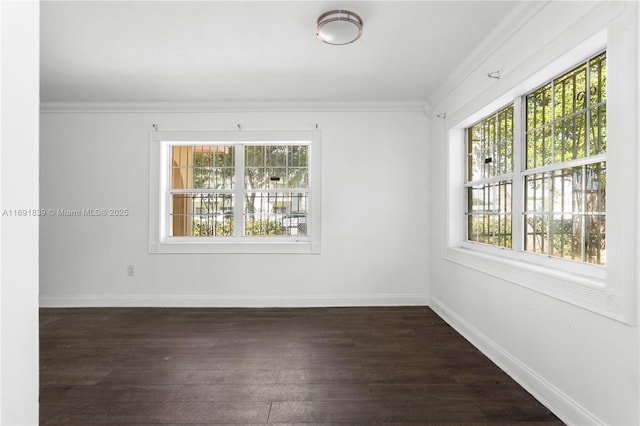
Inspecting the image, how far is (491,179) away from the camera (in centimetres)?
298

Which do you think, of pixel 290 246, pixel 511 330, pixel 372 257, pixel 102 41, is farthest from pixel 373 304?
pixel 102 41

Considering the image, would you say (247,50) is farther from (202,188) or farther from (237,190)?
(202,188)

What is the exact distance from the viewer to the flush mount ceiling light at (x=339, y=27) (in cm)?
222

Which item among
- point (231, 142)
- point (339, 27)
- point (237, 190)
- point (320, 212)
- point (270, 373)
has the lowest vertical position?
point (270, 373)

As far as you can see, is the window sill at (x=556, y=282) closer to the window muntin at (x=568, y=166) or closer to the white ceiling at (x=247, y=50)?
the window muntin at (x=568, y=166)

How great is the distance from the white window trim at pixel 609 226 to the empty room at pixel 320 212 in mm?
12

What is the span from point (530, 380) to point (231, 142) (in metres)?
3.79

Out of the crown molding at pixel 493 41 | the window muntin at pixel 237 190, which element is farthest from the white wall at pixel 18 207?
the window muntin at pixel 237 190

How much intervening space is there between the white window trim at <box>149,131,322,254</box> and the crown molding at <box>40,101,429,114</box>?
0.93 ft

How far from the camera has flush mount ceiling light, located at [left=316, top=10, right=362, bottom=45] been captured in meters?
2.22

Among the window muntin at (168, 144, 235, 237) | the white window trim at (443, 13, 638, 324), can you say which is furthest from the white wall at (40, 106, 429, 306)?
the white window trim at (443, 13, 638, 324)

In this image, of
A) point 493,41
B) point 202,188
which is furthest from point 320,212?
point 493,41

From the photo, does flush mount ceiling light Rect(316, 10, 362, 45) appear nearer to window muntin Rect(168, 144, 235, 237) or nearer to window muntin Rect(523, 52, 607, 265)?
window muntin Rect(523, 52, 607, 265)

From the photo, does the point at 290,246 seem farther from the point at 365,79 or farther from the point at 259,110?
the point at 365,79
